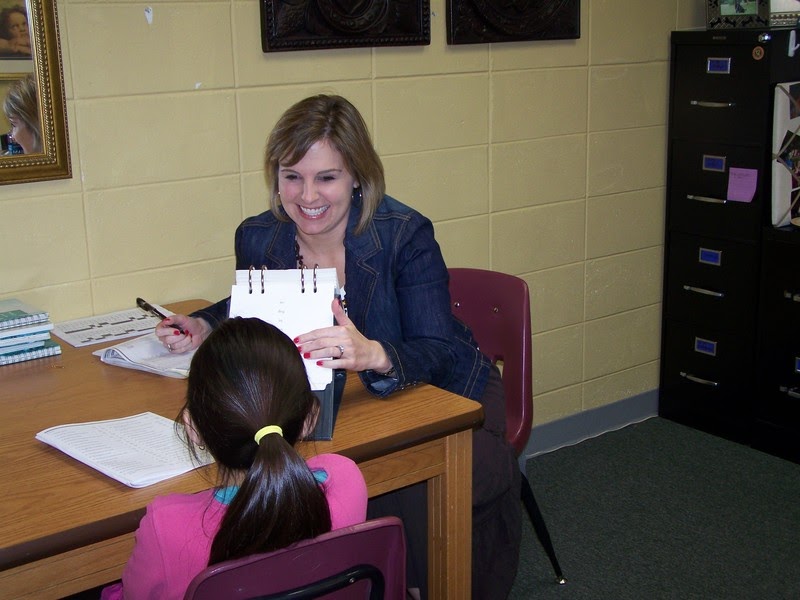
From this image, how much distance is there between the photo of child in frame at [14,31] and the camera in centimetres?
229

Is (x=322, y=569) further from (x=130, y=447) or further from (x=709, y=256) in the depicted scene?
(x=709, y=256)

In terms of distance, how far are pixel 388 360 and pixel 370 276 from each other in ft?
1.06

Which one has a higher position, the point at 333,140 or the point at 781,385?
the point at 333,140

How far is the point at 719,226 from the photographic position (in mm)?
3502

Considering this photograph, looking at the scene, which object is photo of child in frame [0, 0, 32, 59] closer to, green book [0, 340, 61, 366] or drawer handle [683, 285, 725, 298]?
green book [0, 340, 61, 366]

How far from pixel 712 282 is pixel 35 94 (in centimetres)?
236

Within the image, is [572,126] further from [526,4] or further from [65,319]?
[65,319]

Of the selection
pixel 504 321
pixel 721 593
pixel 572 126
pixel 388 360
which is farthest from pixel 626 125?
pixel 388 360

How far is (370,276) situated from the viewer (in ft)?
7.05

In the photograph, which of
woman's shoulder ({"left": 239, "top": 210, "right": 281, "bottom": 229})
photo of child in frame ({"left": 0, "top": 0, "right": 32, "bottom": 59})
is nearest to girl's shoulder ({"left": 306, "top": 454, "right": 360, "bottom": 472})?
woman's shoulder ({"left": 239, "top": 210, "right": 281, "bottom": 229})

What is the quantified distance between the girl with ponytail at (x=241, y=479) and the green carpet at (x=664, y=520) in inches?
59.1

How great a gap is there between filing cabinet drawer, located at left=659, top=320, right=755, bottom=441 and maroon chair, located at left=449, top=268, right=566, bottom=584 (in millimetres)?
1215

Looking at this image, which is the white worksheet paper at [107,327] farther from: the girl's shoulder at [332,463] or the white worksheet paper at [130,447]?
the girl's shoulder at [332,463]

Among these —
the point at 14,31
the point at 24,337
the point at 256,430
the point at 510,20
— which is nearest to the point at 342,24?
the point at 510,20
